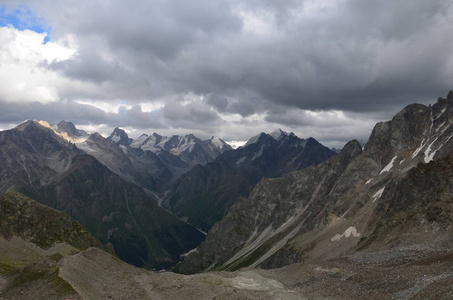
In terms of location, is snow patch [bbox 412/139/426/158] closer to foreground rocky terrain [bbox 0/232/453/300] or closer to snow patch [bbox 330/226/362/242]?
snow patch [bbox 330/226/362/242]

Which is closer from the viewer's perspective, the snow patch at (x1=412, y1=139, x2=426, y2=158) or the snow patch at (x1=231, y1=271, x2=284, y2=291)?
the snow patch at (x1=231, y1=271, x2=284, y2=291)

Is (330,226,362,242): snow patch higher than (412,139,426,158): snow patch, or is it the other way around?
(412,139,426,158): snow patch

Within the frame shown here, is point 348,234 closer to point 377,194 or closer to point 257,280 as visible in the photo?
point 377,194

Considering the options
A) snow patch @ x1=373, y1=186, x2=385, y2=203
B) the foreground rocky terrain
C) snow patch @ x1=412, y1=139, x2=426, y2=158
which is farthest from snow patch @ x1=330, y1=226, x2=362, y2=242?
the foreground rocky terrain


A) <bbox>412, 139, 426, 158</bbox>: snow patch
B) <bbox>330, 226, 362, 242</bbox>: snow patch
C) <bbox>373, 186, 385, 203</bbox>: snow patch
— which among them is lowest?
<bbox>330, 226, 362, 242</bbox>: snow patch

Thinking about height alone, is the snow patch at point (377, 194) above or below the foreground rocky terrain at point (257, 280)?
above

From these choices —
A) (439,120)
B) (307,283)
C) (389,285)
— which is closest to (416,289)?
(389,285)

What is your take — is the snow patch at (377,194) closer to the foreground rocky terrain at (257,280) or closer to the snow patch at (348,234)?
the snow patch at (348,234)

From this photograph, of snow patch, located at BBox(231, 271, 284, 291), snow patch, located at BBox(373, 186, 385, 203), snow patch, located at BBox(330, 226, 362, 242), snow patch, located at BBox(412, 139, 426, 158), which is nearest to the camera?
snow patch, located at BBox(231, 271, 284, 291)

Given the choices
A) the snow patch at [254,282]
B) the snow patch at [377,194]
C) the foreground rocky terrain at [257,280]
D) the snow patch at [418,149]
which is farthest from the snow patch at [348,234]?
the snow patch at [254,282]

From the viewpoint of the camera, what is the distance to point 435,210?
102125 millimetres

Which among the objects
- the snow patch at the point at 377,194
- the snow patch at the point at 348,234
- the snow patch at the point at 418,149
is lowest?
the snow patch at the point at 348,234

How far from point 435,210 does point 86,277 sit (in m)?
99.1

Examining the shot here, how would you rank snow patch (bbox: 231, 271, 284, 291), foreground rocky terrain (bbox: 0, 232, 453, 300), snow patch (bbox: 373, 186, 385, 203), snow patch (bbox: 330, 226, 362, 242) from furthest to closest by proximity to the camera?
snow patch (bbox: 373, 186, 385, 203)
snow patch (bbox: 330, 226, 362, 242)
snow patch (bbox: 231, 271, 284, 291)
foreground rocky terrain (bbox: 0, 232, 453, 300)
